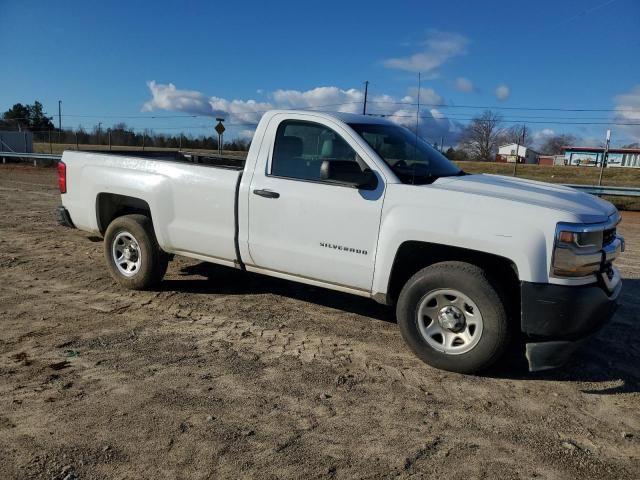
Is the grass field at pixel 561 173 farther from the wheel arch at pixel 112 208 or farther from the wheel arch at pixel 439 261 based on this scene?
the wheel arch at pixel 439 261

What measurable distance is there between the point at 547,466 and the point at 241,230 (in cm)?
316

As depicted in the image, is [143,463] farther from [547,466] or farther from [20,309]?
[20,309]

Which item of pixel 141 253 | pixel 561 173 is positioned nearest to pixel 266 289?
pixel 141 253

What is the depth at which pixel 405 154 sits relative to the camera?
4750mm

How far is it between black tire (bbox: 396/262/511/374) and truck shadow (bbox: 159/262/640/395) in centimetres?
30

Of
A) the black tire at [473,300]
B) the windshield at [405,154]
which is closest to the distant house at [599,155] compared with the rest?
the windshield at [405,154]

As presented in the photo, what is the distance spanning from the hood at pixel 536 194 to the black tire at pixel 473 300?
1.95ft

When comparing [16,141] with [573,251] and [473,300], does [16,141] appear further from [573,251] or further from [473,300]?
[573,251]

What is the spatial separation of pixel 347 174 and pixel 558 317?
185cm

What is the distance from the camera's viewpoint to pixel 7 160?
105 feet

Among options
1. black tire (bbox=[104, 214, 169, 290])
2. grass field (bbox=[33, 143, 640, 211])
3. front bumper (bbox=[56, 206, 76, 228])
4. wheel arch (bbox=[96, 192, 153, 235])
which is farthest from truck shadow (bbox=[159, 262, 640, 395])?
grass field (bbox=[33, 143, 640, 211])

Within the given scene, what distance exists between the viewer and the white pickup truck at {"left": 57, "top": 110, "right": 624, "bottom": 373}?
3.66 meters

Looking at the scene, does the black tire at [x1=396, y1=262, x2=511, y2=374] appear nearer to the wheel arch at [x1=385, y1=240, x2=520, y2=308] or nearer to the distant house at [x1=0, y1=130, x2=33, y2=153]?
the wheel arch at [x1=385, y1=240, x2=520, y2=308]

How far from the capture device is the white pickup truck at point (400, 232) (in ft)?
12.0
